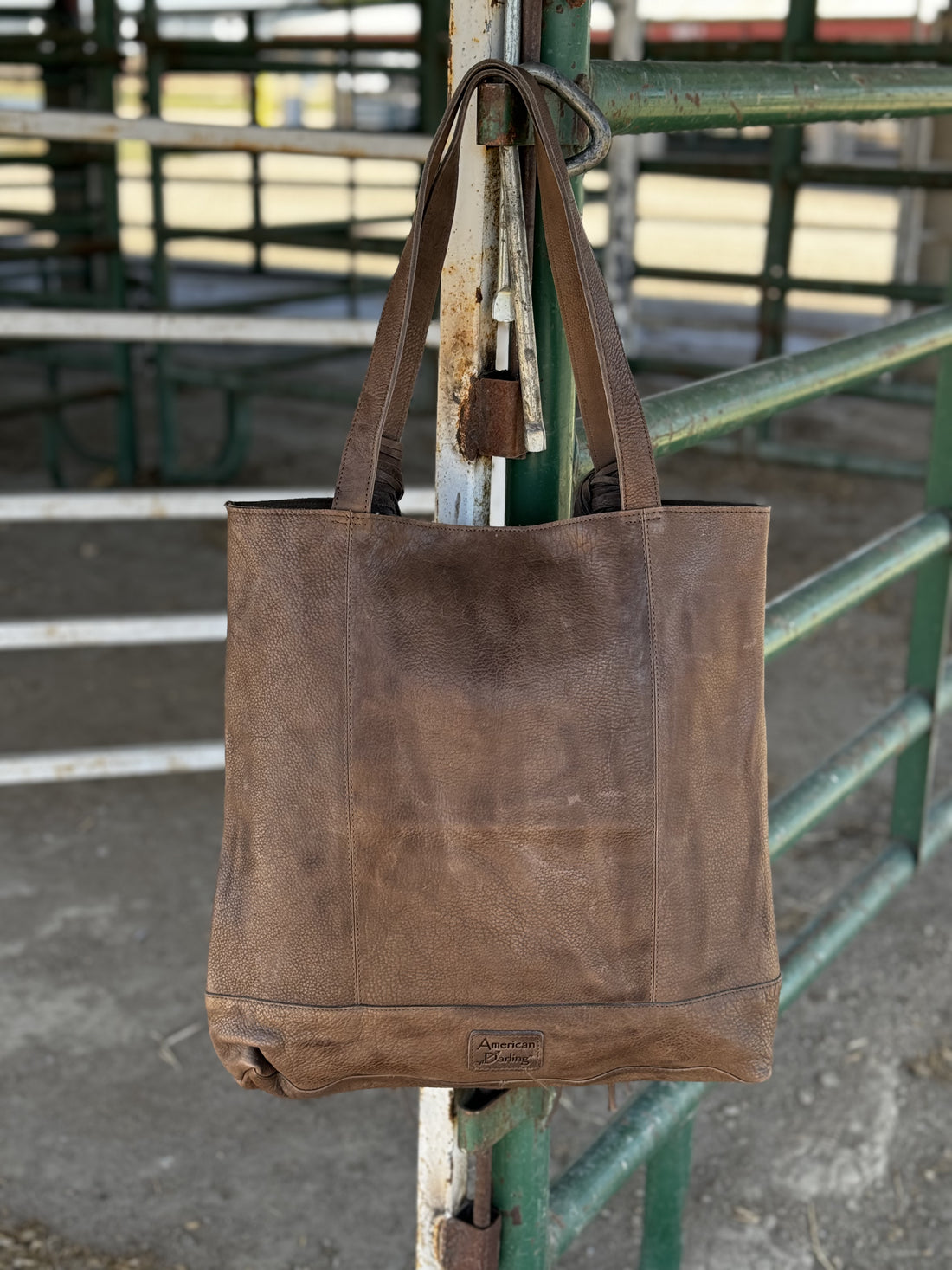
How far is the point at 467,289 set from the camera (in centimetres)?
87

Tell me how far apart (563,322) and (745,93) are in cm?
26

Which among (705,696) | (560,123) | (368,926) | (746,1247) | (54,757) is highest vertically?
(560,123)

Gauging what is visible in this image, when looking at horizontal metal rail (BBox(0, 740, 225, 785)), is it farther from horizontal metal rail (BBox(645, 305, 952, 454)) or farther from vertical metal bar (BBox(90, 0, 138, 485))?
vertical metal bar (BBox(90, 0, 138, 485))

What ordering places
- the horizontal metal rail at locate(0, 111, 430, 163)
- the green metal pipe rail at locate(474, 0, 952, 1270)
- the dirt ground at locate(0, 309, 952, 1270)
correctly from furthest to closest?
the horizontal metal rail at locate(0, 111, 430, 163)
the dirt ground at locate(0, 309, 952, 1270)
the green metal pipe rail at locate(474, 0, 952, 1270)

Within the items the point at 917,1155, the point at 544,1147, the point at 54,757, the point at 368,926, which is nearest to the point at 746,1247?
the point at 917,1155

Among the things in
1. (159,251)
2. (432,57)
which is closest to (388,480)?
(159,251)

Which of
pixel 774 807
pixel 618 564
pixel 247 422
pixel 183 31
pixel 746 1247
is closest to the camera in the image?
pixel 618 564

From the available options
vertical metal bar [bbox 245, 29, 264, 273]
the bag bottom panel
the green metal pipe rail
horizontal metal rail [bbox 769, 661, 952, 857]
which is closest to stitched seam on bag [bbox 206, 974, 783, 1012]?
the bag bottom panel

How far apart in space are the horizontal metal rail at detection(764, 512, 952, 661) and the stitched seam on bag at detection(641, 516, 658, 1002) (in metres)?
0.37

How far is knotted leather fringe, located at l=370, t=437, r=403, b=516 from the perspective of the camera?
860 millimetres

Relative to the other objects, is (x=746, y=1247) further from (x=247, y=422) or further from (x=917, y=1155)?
(x=247, y=422)

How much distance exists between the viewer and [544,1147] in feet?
3.55

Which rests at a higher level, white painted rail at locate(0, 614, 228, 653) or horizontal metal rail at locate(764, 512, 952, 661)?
horizontal metal rail at locate(764, 512, 952, 661)

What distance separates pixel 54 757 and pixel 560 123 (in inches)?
67.5
